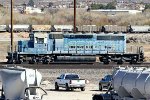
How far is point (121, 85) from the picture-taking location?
35.6 m

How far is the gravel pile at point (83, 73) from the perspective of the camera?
58941mm

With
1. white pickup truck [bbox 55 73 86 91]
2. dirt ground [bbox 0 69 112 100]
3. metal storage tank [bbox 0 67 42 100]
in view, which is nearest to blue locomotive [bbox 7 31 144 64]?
dirt ground [bbox 0 69 112 100]

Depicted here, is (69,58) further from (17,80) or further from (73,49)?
(17,80)

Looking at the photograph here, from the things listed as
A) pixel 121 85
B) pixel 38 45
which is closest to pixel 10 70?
pixel 121 85

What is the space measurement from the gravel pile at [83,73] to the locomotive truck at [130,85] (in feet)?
68.3

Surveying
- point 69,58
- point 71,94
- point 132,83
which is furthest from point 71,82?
point 69,58

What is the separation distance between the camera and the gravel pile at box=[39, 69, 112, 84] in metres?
58.9

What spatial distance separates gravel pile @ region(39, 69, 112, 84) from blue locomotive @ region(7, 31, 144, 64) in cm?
1086

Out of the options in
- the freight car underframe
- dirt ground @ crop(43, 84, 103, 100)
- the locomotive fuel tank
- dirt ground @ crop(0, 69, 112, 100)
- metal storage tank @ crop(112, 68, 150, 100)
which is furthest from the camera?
the locomotive fuel tank

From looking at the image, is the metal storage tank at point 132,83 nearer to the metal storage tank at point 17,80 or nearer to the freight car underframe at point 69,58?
the metal storage tank at point 17,80

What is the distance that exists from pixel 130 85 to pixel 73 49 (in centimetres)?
4195

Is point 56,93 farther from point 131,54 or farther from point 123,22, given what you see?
point 123,22

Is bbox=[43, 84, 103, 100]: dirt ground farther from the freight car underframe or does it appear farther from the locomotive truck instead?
the freight car underframe

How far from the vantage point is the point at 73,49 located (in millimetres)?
76562
